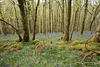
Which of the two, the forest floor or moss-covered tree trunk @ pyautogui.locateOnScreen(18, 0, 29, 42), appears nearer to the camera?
the forest floor

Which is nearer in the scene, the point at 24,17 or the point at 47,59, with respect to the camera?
the point at 47,59

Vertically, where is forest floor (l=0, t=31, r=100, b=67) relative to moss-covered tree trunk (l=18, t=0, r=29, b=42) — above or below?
below

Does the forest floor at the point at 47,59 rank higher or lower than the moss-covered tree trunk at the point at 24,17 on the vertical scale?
lower

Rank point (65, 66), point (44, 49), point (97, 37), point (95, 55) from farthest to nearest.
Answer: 1. point (44, 49)
2. point (97, 37)
3. point (95, 55)
4. point (65, 66)

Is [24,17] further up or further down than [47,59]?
further up

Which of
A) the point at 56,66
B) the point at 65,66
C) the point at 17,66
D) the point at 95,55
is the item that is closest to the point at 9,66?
the point at 17,66

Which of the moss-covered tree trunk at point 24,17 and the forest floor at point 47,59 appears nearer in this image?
the forest floor at point 47,59

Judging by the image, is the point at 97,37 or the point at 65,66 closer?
the point at 65,66

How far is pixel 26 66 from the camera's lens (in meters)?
4.13

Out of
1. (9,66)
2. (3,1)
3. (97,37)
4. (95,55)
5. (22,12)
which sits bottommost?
(9,66)

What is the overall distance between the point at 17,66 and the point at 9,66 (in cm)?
53

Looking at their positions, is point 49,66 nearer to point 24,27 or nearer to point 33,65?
point 33,65

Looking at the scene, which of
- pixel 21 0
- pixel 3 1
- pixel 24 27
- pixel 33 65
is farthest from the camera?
pixel 3 1

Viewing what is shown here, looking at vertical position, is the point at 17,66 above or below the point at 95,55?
below
